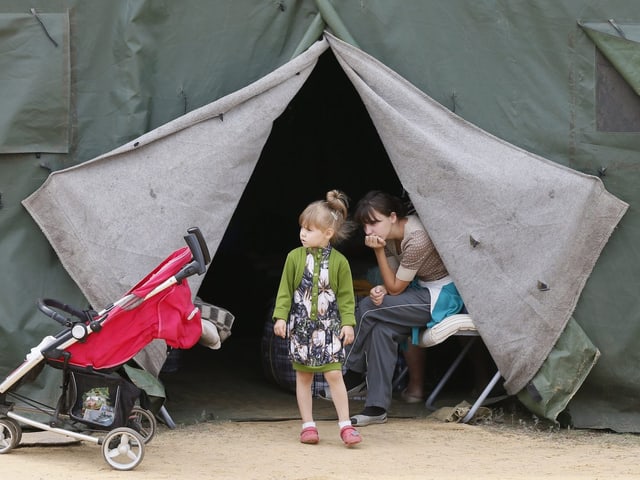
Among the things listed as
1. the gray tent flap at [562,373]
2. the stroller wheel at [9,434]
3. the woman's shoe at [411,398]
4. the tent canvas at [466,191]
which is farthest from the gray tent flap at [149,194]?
the gray tent flap at [562,373]

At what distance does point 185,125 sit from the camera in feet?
17.9

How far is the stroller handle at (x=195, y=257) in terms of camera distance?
15.4ft

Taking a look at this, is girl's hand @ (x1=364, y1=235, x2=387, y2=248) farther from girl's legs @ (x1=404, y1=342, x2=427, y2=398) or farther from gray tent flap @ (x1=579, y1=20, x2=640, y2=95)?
gray tent flap @ (x1=579, y1=20, x2=640, y2=95)

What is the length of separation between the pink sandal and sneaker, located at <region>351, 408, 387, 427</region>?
424mm

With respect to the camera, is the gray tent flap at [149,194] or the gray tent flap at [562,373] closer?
the gray tent flap at [149,194]

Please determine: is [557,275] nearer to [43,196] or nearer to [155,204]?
[155,204]

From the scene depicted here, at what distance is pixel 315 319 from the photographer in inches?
206

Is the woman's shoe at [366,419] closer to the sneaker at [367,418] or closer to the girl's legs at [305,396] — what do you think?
the sneaker at [367,418]

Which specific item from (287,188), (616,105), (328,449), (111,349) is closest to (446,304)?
(328,449)

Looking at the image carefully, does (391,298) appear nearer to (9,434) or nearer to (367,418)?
(367,418)

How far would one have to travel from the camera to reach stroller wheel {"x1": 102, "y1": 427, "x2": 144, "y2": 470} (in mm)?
4602

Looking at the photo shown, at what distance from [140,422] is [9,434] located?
0.57 m

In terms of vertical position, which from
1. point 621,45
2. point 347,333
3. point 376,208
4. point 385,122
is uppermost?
point 621,45

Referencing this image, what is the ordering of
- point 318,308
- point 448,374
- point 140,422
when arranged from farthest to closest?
point 448,374 → point 318,308 → point 140,422
